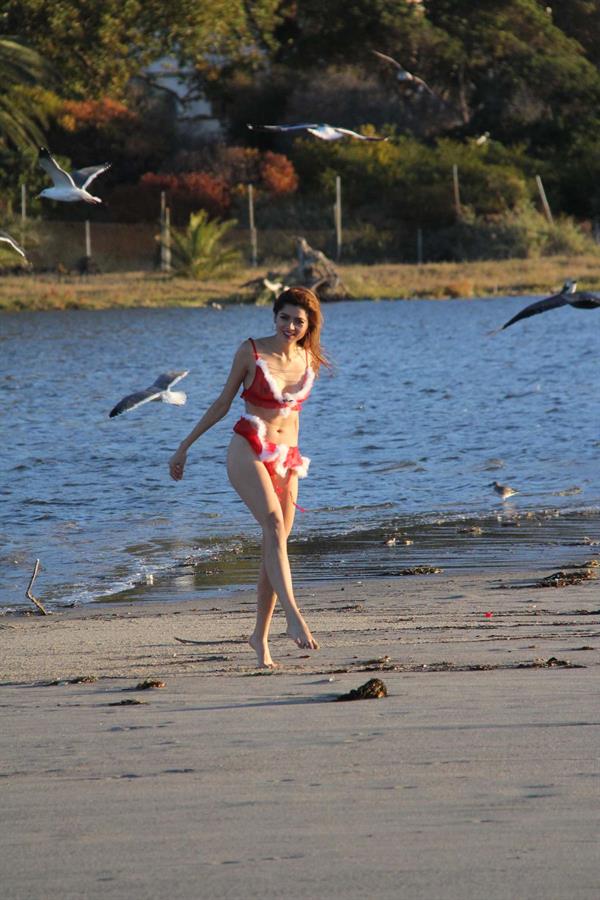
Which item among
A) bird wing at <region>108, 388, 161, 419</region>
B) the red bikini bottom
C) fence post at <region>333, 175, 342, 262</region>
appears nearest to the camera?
the red bikini bottom

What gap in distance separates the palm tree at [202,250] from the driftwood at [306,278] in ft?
4.37

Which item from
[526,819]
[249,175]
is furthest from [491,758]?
[249,175]

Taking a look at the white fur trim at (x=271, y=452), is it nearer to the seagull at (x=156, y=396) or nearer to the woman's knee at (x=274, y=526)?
the woman's knee at (x=274, y=526)

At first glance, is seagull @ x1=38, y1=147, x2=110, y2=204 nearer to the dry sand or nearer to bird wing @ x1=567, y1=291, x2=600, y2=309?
bird wing @ x1=567, y1=291, x2=600, y2=309

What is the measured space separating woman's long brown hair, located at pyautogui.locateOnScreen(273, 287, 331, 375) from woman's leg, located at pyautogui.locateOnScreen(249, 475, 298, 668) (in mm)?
498

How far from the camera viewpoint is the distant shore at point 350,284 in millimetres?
44156

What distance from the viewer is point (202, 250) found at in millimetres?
46281

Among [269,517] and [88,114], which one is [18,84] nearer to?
[88,114]

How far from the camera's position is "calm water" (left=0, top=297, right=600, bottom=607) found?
35.5 feet

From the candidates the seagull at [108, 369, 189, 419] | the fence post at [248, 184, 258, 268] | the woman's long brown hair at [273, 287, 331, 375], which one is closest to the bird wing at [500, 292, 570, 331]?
the seagull at [108, 369, 189, 419]

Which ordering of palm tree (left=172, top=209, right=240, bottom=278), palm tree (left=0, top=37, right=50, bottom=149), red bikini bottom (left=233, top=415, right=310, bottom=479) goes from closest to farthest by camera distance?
red bikini bottom (left=233, top=415, right=310, bottom=479)
palm tree (left=0, top=37, right=50, bottom=149)
palm tree (left=172, top=209, right=240, bottom=278)

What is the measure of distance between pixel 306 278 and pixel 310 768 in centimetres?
4076

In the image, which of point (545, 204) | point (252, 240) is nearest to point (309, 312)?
point (252, 240)

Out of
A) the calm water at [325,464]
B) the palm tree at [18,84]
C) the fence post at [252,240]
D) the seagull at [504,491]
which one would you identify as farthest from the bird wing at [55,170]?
the fence post at [252,240]
